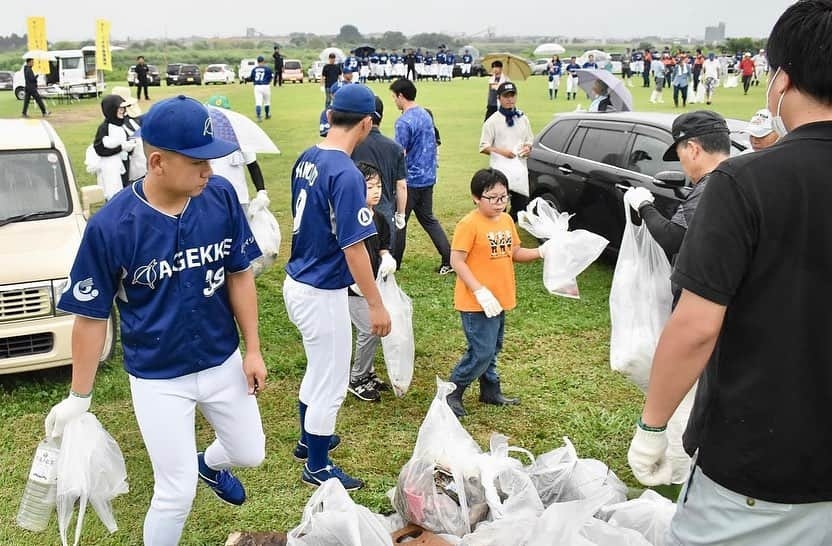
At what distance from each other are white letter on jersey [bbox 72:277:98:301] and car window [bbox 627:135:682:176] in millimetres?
5520

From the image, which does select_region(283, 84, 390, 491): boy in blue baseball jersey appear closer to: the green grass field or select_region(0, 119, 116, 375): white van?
the green grass field

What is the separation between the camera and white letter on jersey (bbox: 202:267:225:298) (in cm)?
294

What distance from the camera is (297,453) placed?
4.32m

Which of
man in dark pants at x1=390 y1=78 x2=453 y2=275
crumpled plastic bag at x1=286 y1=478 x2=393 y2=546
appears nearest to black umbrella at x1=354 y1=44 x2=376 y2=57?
man in dark pants at x1=390 y1=78 x2=453 y2=275

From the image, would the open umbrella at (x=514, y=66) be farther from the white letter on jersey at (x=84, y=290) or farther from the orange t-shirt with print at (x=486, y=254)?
the white letter on jersey at (x=84, y=290)

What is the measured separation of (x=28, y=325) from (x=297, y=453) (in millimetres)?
2156

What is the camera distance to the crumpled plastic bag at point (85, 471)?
2.83m

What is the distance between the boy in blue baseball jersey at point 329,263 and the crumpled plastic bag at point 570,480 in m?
1.02

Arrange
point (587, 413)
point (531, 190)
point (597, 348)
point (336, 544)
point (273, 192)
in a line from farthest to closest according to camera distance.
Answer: point (273, 192), point (531, 190), point (597, 348), point (587, 413), point (336, 544)

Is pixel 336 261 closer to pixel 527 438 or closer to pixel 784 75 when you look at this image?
pixel 527 438

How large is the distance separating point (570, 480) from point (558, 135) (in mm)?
5844

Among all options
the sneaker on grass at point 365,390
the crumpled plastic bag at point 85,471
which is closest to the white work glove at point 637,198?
the sneaker on grass at point 365,390

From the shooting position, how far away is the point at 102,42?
A: 26.2 metres

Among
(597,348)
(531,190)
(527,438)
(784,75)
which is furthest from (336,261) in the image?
(531,190)
